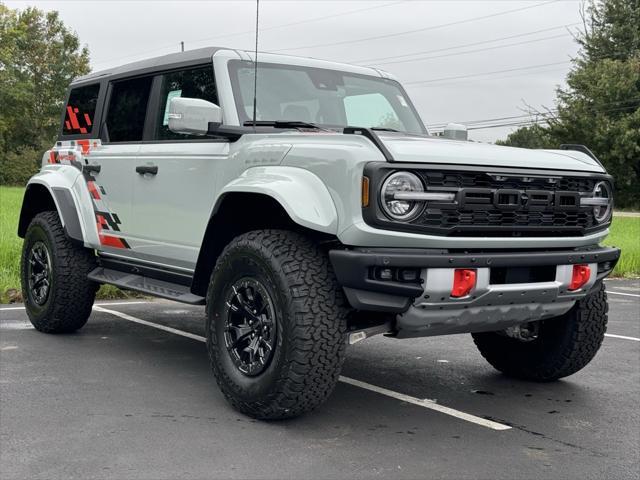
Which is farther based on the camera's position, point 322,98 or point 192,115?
point 322,98

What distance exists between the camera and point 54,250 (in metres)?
6.18

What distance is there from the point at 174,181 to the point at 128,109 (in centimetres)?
112

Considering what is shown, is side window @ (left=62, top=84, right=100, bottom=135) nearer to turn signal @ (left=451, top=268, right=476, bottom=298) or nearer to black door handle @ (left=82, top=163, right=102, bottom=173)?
black door handle @ (left=82, top=163, right=102, bottom=173)

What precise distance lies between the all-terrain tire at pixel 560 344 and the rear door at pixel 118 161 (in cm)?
262

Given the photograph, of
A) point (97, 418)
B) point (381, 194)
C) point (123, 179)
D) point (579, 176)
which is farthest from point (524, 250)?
point (123, 179)

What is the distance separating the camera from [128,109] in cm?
597

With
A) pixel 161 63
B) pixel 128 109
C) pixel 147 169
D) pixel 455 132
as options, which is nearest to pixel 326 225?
pixel 147 169

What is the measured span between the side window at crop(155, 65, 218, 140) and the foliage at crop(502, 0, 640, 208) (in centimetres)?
3977

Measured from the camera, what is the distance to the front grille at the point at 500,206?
3.84 m

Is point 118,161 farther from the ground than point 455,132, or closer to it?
closer to it

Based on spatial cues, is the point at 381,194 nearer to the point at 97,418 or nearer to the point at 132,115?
the point at 97,418

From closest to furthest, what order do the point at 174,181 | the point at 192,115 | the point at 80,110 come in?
the point at 192,115
the point at 174,181
the point at 80,110

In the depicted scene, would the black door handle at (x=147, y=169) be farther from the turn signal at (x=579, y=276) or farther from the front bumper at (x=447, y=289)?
the turn signal at (x=579, y=276)

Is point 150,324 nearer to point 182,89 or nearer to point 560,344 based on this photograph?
point 182,89
